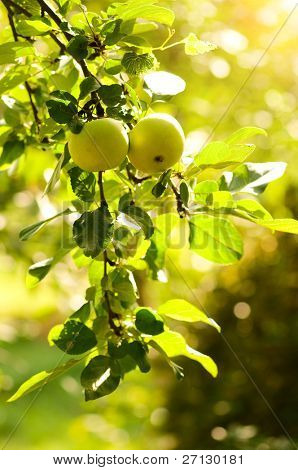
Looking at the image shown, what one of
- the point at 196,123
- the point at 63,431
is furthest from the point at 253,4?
the point at 63,431

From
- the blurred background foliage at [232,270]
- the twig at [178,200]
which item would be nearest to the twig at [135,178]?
the twig at [178,200]

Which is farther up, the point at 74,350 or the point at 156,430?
the point at 74,350

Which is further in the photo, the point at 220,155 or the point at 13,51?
the point at 13,51

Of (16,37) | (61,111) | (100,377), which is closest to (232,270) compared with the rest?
(16,37)

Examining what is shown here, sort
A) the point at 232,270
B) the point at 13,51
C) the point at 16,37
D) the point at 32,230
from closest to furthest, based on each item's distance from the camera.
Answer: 1. the point at 32,230
2. the point at 13,51
3. the point at 16,37
4. the point at 232,270

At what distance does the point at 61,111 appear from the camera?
0.84 metres

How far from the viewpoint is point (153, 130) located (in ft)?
2.70

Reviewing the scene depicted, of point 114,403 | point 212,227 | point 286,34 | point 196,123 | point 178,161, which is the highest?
point 178,161

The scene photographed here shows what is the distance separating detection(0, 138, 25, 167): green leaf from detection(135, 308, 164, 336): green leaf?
46cm

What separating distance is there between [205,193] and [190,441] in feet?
5.94

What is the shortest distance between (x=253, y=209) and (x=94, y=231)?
10.3 inches

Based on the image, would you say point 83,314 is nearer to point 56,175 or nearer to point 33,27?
point 56,175
